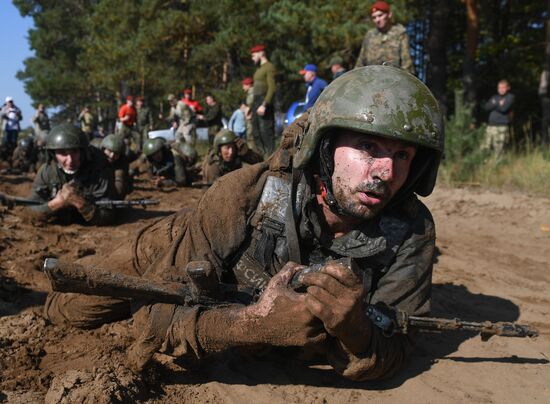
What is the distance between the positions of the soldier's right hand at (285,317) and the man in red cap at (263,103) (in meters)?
8.23

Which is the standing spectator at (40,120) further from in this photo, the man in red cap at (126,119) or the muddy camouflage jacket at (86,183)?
the muddy camouflage jacket at (86,183)

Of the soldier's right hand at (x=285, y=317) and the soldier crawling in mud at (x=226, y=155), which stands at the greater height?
the soldier crawling in mud at (x=226, y=155)

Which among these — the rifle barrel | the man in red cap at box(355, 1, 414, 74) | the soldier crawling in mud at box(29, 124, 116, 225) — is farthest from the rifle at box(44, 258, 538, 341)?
the man in red cap at box(355, 1, 414, 74)

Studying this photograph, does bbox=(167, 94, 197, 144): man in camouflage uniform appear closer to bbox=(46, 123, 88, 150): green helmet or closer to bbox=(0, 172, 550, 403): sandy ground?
bbox=(46, 123, 88, 150): green helmet

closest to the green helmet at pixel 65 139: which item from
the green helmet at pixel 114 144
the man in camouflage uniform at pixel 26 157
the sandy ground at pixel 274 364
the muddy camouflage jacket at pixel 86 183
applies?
the muddy camouflage jacket at pixel 86 183

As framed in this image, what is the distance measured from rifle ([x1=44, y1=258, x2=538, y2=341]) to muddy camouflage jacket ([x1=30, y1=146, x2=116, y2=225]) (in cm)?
414

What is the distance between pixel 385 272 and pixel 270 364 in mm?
812

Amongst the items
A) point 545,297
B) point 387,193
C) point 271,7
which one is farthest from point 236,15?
point 387,193

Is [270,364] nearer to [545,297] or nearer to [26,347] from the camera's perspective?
[26,347]

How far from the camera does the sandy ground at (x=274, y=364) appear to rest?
105 inches

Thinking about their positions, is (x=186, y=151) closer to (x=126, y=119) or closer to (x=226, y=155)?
(x=226, y=155)

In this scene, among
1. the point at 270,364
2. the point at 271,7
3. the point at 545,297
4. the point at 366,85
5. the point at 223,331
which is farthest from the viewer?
the point at 271,7

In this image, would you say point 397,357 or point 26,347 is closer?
point 397,357

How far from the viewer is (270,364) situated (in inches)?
119
